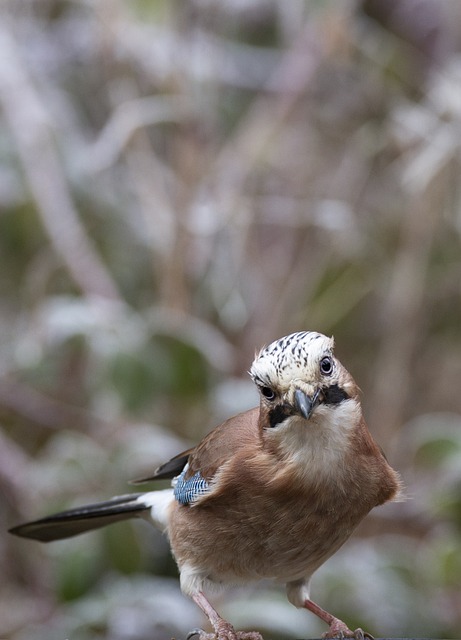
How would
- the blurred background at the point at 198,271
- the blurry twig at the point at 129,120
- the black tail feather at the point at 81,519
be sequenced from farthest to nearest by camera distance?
the blurry twig at the point at 129,120, the blurred background at the point at 198,271, the black tail feather at the point at 81,519

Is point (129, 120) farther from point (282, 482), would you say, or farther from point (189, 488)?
point (282, 482)

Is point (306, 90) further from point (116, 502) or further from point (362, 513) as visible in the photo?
point (362, 513)

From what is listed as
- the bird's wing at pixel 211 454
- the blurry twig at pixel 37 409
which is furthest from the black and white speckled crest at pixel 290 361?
the blurry twig at pixel 37 409

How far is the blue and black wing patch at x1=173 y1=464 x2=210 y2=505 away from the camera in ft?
8.15

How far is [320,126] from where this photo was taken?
466cm

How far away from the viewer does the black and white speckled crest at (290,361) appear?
213cm

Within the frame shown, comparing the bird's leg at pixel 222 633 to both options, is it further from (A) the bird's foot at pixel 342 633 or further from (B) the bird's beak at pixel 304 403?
(B) the bird's beak at pixel 304 403

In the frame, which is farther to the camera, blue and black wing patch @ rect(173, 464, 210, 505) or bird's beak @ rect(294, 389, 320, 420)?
blue and black wing patch @ rect(173, 464, 210, 505)

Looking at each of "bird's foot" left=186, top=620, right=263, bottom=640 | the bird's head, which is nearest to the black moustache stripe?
the bird's head

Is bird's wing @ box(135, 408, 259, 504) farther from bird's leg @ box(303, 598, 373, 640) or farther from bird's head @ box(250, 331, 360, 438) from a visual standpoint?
bird's leg @ box(303, 598, 373, 640)

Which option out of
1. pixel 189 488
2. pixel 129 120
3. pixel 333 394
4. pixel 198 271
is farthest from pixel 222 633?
pixel 129 120

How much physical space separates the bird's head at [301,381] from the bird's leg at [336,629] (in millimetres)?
602

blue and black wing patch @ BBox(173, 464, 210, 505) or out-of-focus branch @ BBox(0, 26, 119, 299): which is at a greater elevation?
out-of-focus branch @ BBox(0, 26, 119, 299)

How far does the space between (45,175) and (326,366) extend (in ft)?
6.61
